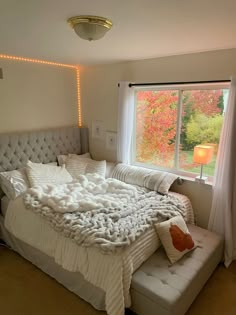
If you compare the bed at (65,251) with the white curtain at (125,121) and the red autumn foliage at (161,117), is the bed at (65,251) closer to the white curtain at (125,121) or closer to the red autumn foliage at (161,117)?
the red autumn foliage at (161,117)

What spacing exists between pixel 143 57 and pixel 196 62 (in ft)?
2.17

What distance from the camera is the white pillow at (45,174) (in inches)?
116

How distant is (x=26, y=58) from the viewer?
10.4ft

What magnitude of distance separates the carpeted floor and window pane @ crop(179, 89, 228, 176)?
47.8 inches

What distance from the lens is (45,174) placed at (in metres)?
3.08

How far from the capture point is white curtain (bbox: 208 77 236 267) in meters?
2.44

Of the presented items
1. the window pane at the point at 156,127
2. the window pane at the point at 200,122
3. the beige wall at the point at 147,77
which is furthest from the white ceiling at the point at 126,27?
the window pane at the point at 156,127

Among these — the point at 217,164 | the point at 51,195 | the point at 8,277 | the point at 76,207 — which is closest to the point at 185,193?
the point at 217,164

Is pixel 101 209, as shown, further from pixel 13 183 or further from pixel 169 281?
pixel 13 183

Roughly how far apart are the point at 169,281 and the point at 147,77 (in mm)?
2394

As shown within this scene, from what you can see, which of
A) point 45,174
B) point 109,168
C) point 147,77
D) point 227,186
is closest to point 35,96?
point 45,174

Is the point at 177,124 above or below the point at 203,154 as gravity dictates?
above

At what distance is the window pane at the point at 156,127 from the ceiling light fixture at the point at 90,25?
65.1 inches

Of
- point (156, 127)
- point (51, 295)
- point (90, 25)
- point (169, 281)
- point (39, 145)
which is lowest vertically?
point (51, 295)
